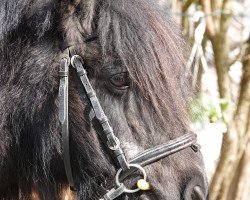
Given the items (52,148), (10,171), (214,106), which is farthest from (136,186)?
(214,106)

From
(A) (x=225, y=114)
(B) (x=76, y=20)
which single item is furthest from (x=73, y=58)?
(A) (x=225, y=114)

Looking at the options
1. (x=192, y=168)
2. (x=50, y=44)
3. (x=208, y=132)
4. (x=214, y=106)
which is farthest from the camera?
(x=208, y=132)

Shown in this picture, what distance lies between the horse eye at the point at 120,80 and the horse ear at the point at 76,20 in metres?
0.21

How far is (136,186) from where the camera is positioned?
6.90 ft

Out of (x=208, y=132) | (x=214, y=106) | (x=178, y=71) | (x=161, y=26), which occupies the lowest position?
(x=208, y=132)

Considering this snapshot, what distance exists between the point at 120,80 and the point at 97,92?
0.10 m

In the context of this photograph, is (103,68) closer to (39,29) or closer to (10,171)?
(39,29)

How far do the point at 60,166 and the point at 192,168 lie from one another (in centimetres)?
54

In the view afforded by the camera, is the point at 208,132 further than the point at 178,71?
Yes

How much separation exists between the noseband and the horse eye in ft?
0.30

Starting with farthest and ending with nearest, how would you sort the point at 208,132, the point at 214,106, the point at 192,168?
the point at 208,132
the point at 214,106
the point at 192,168

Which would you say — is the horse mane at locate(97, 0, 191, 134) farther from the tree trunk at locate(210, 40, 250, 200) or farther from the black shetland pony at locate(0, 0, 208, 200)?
the tree trunk at locate(210, 40, 250, 200)

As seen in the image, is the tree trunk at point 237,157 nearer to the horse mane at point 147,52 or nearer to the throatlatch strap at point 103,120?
the horse mane at point 147,52

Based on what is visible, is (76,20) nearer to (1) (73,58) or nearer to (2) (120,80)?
(1) (73,58)
